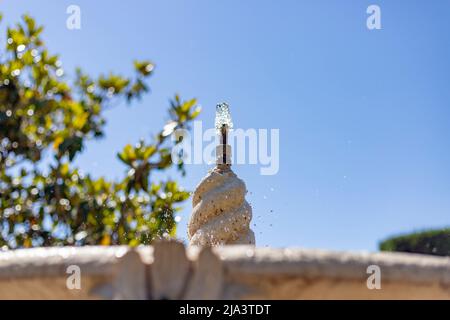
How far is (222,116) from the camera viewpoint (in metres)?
5.29

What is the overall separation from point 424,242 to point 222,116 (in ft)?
52.9

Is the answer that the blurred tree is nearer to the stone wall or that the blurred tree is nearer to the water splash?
the water splash

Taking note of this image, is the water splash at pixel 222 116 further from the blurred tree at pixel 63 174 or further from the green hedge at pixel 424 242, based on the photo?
the green hedge at pixel 424 242

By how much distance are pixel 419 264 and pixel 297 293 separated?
34 centimetres

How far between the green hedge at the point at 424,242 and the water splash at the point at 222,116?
1509 centimetres

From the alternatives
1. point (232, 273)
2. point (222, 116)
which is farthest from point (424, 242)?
point (232, 273)

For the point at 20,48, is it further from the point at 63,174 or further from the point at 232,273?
the point at 232,273

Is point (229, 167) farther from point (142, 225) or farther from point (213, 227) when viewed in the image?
point (142, 225)

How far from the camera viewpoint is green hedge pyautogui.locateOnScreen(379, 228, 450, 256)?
765 inches

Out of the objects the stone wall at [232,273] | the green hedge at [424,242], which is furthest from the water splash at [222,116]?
the green hedge at [424,242]

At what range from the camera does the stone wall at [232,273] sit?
5.12ft

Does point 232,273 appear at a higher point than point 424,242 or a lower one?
higher
